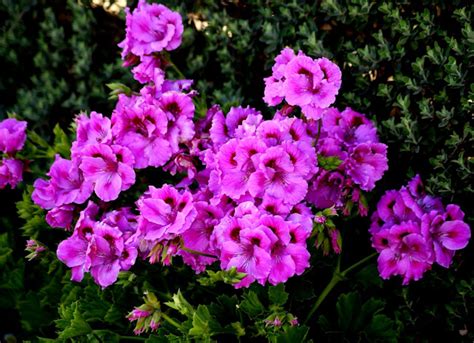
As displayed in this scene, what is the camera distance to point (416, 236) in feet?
5.91

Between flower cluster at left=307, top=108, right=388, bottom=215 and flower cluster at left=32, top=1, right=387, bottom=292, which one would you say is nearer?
flower cluster at left=32, top=1, right=387, bottom=292

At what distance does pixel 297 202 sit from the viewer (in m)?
1.65

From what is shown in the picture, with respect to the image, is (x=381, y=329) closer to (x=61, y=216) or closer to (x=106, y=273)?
(x=106, y=273)

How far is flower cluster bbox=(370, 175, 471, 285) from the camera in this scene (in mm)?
1823

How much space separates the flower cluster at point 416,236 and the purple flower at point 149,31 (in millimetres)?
891

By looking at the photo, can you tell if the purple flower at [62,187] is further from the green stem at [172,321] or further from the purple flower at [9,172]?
the green stem at [172,321]

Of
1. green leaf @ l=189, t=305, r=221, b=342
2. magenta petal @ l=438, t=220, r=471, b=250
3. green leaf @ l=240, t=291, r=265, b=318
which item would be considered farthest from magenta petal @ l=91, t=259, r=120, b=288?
magenta petal @ l=438, t=220, r=471, b=250

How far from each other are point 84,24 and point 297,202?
163 cm

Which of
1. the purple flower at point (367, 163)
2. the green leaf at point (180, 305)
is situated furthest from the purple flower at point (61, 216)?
the purple flower at point (367, 163)

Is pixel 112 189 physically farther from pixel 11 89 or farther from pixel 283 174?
pixel 11 89

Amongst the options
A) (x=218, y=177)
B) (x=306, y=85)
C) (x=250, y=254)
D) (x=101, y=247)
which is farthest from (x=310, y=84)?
(x=101, y=247)

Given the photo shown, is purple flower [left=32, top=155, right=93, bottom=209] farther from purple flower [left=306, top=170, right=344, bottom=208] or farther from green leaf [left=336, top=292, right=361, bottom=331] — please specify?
green leaf [left=336, top=292, right=361, bottom=331]

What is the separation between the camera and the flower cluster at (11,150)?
2072 millimetres

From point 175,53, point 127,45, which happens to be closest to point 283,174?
point 127,45
